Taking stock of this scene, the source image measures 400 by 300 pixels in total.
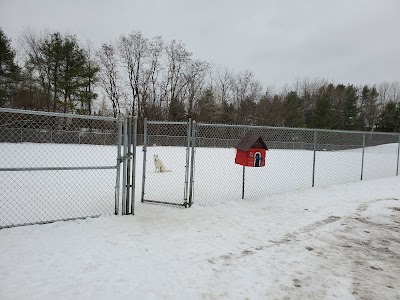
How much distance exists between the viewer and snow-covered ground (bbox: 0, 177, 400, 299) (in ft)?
10.2

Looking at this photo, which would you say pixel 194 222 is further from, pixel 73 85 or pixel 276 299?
pixel 73 85

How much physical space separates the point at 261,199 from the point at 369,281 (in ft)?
13.5

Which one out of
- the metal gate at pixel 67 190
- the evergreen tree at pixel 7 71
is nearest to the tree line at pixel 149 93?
the evergreen tree at pixel 7 71

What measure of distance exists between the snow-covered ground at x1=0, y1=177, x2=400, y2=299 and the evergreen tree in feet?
103

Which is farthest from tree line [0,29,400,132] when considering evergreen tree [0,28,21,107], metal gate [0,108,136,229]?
metal gate [0,108,136,229]

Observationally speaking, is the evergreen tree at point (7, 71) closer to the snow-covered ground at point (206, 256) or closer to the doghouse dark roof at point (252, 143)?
the doghouse dark roof at point (252, 143)

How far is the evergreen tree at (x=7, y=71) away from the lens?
2927 centimetres

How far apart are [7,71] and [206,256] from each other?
35.2 metres

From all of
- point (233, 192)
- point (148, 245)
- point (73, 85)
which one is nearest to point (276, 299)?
point (148, 245)

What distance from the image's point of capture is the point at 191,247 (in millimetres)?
4250

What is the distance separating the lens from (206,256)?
396 cm

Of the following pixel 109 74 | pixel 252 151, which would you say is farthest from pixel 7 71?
Result: pixel 252 151

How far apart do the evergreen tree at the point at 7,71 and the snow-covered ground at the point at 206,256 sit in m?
31.3

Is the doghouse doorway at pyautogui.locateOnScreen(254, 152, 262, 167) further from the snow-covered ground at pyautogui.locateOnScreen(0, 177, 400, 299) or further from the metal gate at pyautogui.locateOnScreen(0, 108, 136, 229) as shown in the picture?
the metal gate at pyautogui.locateOnScreen(0, 108, 136, 229)
